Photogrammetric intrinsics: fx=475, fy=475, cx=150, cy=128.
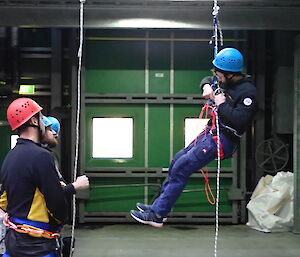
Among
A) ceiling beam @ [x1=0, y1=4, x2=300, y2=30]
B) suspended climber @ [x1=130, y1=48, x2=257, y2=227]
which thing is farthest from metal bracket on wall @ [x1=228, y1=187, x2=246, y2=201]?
suspended climber @ [x1=130, y1=48, x2=257, y2=227]

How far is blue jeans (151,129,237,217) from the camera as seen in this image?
10.5 ft

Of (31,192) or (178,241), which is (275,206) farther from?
(31,192)

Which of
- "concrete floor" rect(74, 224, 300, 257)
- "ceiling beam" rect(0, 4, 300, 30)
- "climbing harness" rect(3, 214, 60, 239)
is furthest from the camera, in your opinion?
"ceiling beam" rect(0, 4, 300, 30)

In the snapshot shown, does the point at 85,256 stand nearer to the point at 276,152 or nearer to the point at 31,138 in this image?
the point at 31,138

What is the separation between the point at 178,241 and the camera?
620cm

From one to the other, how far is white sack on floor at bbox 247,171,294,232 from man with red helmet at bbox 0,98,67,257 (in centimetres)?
425

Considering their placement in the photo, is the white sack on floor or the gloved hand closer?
the gloved hand

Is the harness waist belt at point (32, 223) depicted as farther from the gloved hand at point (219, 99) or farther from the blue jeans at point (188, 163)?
the gloved hand at point (219, 99)

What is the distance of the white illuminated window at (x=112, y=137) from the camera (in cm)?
702

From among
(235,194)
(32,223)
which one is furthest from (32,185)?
(235,194)

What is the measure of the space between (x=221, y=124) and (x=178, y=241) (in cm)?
340

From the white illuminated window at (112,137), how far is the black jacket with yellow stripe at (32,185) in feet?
13.1

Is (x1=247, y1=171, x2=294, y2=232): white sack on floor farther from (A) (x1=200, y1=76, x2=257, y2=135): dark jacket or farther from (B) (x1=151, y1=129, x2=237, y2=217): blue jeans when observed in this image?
(A) (x1=200, y1=76, x2=257, y2=135): dark jacket

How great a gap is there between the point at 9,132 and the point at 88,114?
1295mm
